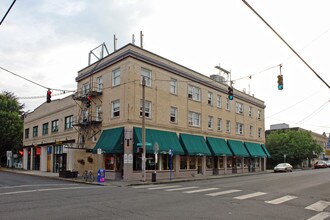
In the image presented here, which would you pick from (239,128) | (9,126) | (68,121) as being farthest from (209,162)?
(9,126)

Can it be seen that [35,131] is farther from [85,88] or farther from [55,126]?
[85,88]

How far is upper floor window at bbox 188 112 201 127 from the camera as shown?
35531 mm

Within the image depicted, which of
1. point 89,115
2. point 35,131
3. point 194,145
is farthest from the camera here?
point 35,131

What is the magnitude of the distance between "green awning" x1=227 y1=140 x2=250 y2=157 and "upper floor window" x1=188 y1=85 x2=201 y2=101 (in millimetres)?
7804

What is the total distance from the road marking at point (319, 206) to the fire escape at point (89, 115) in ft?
71.1

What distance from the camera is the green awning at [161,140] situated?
28.4m

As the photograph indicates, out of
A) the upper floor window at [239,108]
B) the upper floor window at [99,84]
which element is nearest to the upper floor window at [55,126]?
the upper floor window at [99,84]

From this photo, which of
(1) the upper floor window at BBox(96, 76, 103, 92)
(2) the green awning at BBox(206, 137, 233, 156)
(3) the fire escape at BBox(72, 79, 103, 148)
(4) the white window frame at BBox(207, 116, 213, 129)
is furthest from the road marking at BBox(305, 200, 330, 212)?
(4) the white window frame at BBox(207, 116, 213, 129)

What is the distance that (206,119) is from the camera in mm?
37906

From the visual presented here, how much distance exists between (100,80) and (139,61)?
5.57 m

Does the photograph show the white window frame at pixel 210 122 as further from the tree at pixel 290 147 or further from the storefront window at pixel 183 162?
the tree at pixel 290 147

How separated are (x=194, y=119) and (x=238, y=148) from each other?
9.43 meters

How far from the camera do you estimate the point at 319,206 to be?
44.1 ft

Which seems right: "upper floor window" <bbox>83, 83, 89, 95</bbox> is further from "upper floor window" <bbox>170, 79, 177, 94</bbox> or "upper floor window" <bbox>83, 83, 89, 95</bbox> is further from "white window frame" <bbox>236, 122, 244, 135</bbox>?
"white window frame" <bbox>236, 122, 244, 135</bbox>
